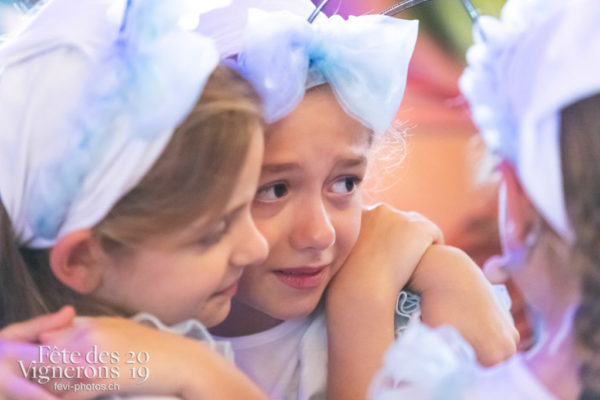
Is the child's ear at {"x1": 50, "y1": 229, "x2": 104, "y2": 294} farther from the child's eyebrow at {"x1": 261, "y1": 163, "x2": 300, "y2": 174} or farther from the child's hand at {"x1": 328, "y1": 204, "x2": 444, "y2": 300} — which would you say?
the child's hand at {"x1": 328, "y1": 204, "x2": 444, "y2": 300}

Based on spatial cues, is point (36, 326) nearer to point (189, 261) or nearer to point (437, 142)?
point (189, 261)

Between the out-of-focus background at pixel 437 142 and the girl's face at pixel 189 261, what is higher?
the girl's face at pixel 189 261

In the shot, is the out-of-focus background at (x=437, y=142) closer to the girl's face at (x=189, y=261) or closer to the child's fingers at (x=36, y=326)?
the girl's face at (x=189, y=261)

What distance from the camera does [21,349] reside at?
64 centimetres

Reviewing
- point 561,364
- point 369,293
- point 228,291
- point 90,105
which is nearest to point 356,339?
point 369,293

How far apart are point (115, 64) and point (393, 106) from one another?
312mm

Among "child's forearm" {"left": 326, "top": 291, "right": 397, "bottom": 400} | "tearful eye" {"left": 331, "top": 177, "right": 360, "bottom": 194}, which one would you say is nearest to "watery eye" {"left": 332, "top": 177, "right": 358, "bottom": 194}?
"tearful eye" {"left": 331, "top": 177, "right": 360, "bottom": 194}

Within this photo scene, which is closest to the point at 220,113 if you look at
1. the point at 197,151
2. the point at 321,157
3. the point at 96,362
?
the point at 197,151

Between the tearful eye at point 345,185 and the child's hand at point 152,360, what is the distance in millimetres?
237

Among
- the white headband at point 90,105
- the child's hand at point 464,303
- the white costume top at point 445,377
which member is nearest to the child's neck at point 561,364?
the white costume top at point 445,377

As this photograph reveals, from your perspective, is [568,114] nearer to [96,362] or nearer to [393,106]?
[393,106]

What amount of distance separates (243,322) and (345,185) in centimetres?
21

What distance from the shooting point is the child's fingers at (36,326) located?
0.63 metres

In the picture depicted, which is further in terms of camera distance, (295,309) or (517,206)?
(295,309)
